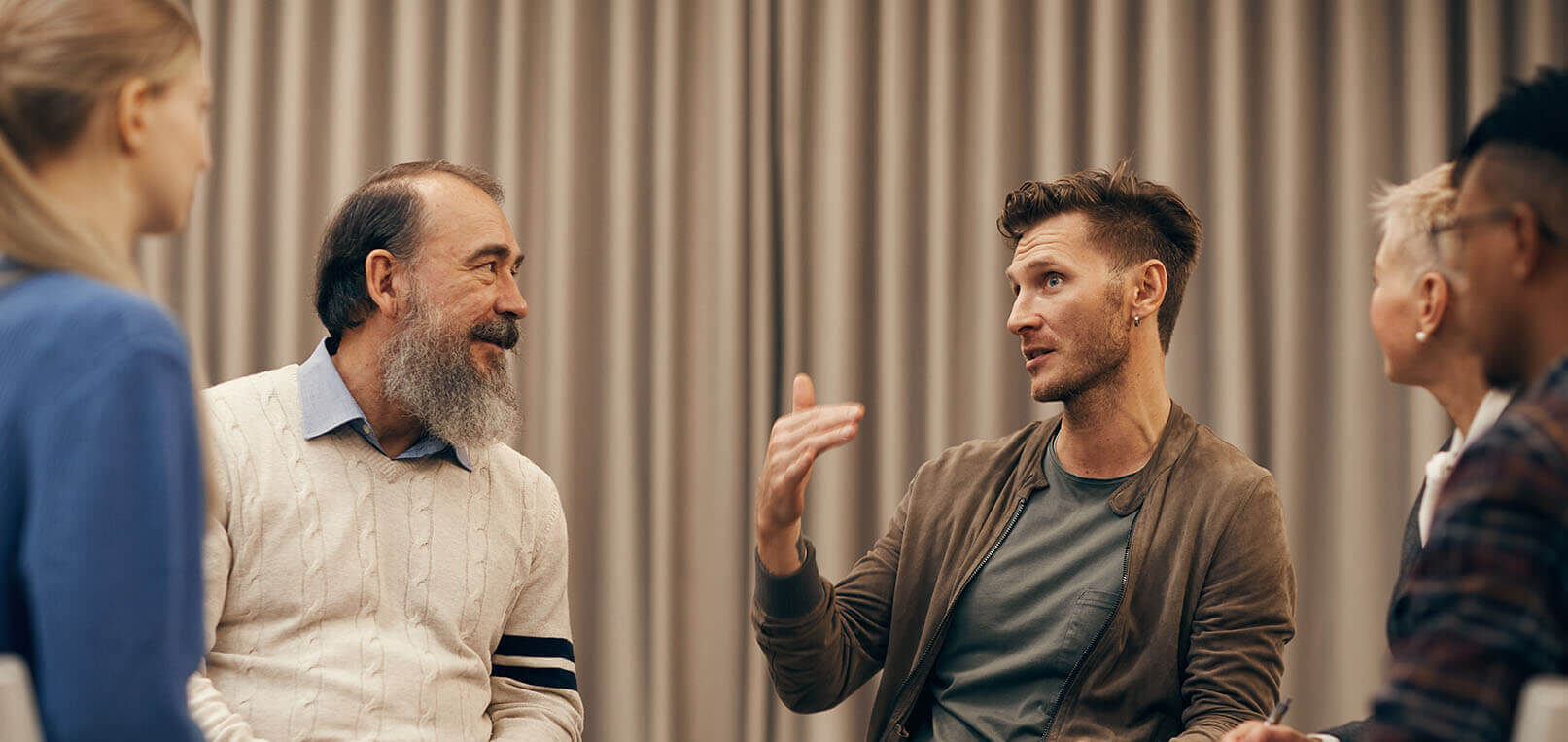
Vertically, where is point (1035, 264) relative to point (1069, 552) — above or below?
above

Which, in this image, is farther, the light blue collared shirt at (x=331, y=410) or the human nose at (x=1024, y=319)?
the human nose at (x=1024, y=319)

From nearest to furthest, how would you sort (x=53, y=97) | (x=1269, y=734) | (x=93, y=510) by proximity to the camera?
(x=93, y=510) < (x=53, y=97) < (x=1269, y=734)

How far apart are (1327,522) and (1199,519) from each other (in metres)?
1.17

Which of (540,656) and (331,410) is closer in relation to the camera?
(331,410)

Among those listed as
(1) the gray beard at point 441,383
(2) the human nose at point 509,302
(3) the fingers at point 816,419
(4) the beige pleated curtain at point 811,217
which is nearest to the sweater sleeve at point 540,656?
(1) the gray beard at point 441,383

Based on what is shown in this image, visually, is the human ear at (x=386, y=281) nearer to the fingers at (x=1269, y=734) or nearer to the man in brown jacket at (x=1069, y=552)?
the man in brown jacket at (x=1069, y=552)

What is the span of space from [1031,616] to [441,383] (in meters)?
1.04

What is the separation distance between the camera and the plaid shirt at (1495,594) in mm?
959

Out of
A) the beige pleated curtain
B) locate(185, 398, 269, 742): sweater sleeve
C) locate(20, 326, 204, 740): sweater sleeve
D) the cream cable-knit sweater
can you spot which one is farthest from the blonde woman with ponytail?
the beige pleated curtain

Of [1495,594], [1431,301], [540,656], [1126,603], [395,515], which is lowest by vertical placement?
[540,656]

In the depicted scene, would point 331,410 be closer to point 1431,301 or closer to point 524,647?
point 524,647

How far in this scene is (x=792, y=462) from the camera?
1907mm

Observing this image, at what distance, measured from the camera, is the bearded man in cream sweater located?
188 cm

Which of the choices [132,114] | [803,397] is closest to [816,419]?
[803,397]
